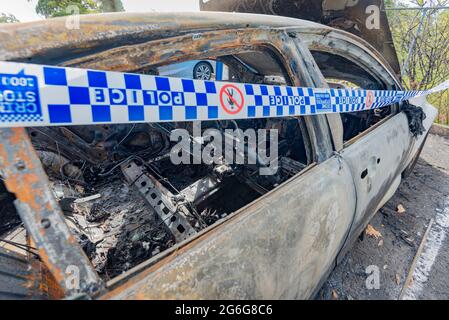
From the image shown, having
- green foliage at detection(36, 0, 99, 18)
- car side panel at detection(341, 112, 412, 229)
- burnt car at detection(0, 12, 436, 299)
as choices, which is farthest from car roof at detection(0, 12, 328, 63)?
green foliage at detection(36, 0, 99, 18)

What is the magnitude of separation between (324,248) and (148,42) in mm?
1284

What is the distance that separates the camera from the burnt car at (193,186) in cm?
69

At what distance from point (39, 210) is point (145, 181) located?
136cm

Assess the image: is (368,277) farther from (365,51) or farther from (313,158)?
(365,51)

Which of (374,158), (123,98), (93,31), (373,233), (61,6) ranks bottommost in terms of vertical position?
(373,233)

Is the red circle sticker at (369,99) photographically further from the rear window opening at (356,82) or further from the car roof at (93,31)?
the car roof at (93,31)

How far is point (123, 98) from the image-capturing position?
871 millimetres

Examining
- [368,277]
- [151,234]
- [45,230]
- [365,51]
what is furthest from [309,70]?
[368,277]

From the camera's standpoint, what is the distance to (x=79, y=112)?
79 centimetres

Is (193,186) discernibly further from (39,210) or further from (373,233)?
(373,233)

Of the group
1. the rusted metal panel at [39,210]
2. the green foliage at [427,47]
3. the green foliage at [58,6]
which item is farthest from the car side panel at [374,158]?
the green foliage at [58,6]

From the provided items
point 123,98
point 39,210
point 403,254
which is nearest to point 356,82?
point 403,254

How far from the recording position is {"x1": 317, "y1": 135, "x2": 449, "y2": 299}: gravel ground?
1.97 m

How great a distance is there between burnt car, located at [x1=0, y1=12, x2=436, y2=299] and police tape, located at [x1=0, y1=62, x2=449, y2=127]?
43 millimetres
